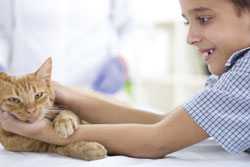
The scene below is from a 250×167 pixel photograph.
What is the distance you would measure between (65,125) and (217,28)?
362 millimetres

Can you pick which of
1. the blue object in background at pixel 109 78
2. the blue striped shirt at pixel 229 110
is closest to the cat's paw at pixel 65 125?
the blue striped shirt at pixel 229 110

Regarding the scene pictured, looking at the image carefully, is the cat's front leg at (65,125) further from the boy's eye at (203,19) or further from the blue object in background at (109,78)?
the blue object in background at (109,78)

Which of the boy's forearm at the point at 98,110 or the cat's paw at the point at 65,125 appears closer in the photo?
the cat's paw at the point at 65,125

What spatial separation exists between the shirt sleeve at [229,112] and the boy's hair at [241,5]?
0.13 meters

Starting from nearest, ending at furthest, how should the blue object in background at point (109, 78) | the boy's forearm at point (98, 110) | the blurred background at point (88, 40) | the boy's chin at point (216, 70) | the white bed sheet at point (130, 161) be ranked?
the white bed sheet at point (130, 161) → the boy's chin at point (216, 70) → the boy's forearm at point (98, 110) → the blurred background at point (88, 40) → the blue object in background at point (109, 78)

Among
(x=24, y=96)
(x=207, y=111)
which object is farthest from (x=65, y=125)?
(x=207, y=111)

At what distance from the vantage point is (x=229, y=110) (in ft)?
2.98

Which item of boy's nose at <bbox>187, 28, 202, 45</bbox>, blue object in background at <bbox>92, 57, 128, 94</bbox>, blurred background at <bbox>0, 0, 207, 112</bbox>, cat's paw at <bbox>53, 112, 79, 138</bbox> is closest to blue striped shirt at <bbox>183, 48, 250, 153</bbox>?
boy's nose at <bbox>187, 28, 202, 45</bbox>

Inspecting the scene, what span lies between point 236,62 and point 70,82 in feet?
3.77

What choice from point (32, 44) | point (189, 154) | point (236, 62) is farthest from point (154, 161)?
point (32, 44)

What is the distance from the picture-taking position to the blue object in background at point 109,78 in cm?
204

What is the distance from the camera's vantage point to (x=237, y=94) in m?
0.90

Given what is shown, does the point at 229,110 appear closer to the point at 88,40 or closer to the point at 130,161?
the point at 130,161

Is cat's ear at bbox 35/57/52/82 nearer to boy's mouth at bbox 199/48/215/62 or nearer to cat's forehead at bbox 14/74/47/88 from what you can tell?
cat's forehead at bbox 14/74/47/88
